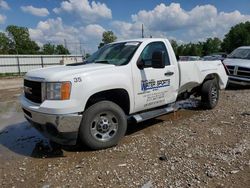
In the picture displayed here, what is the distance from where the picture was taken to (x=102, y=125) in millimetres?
4605

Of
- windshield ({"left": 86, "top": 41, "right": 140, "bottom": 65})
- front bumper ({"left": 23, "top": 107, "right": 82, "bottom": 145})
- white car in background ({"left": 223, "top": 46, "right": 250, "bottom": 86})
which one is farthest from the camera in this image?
white car in background ({"left": 223, "top": 46, "right": 250, "bottom": 86})

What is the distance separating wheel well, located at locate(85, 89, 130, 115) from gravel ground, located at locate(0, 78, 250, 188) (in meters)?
0.71

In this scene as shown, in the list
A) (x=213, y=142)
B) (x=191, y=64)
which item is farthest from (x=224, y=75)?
(x=213, y=142)

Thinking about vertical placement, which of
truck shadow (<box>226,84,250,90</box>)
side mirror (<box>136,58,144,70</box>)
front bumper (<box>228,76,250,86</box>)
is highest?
side mirror (<box>136,58,144,70</box>)

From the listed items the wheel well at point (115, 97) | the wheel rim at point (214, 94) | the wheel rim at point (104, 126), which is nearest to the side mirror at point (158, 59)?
the wheel well at point (115, 97)

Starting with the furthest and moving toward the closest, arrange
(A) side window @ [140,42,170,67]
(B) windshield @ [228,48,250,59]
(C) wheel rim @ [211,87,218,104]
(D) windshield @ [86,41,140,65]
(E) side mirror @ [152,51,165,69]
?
(B) windshield @ [228,48,250,59]
(C) wheel rim @ [211,87,218,104]
(A) side window @ [140,42,170,67]
(D) windshield @ [86,41,140,65]
(E) side mirror @ [152,51,165,69]

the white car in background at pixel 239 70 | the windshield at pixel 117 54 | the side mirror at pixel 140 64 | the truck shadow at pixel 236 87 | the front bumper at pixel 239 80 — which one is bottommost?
the truck shadow at pixel 236 87

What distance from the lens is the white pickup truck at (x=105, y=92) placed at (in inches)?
163

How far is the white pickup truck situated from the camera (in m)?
4.14

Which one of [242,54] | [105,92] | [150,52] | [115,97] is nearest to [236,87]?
[242,54]

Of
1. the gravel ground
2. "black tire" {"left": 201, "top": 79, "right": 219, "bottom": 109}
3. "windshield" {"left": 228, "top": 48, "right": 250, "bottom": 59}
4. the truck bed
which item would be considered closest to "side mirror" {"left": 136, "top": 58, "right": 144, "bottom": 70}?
the truck bed

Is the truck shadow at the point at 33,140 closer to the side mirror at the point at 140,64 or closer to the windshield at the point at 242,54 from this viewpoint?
the side mirror at the point at 140,64

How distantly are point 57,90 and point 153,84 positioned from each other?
203 centimetres

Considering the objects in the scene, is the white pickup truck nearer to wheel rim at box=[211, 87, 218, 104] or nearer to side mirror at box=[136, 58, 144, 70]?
side mirror at box=[136, 58, 144, 70]
